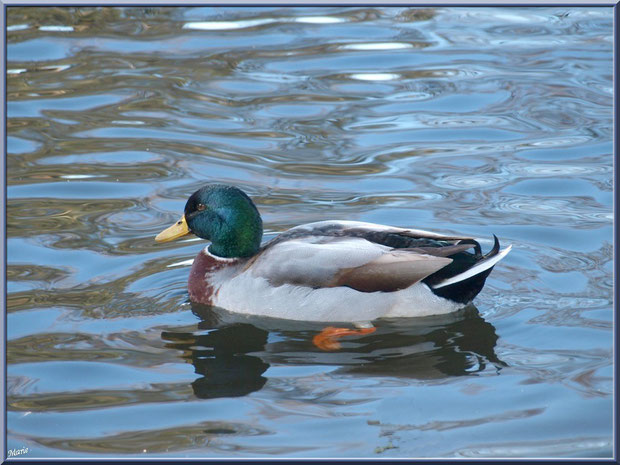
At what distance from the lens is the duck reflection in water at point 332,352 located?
20.2 feet

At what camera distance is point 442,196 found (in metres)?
8.76

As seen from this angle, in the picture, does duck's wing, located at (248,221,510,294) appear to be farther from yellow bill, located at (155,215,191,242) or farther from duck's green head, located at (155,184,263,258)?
yellow bill, located at (155,215,191,242)

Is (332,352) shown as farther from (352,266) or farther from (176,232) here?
(176,232)

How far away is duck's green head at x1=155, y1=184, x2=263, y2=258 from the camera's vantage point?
7.25 meters

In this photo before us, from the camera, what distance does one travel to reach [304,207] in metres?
8.64

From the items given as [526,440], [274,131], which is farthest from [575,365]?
[274,131]

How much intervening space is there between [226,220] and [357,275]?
1.09 metres

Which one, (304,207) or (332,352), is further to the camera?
(304,207)

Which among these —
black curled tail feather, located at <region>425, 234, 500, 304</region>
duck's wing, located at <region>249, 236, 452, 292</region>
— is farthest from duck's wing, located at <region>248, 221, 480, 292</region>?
black curled tail feather, located at <region>425, 234, 500, 304</region>

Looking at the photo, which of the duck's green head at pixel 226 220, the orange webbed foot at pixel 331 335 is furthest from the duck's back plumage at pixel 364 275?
the duck's green head at pixel 226 220

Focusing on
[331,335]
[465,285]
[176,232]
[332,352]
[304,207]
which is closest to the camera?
[332,352]

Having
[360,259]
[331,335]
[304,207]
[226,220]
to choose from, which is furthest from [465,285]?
[304,207]

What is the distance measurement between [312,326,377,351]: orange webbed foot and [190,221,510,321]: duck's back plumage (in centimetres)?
11

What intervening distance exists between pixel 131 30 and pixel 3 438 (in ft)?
26.9
